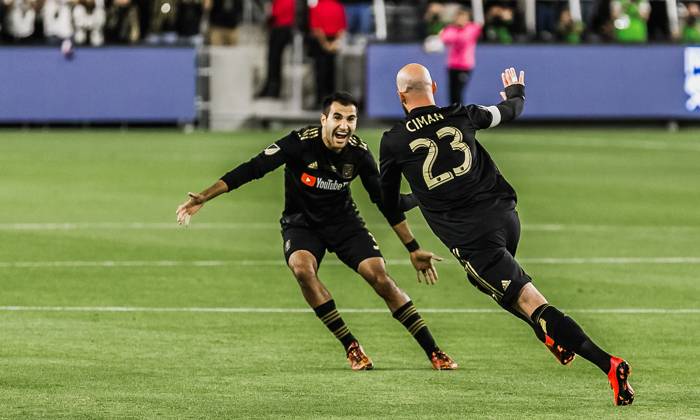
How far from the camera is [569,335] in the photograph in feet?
29.3

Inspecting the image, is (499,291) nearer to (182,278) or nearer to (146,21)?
(182,278)

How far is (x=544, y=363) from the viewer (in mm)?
10648

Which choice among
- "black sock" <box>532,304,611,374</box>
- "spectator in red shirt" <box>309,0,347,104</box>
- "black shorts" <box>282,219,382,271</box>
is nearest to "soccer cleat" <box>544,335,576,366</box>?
"black sock" <box>532,304,611,374</box>

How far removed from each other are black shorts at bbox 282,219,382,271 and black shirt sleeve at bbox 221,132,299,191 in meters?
0.56

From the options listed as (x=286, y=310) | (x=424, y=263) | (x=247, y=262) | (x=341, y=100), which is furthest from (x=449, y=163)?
(x=247, y=262)

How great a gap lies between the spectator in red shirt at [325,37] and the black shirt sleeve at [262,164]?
75.0ft

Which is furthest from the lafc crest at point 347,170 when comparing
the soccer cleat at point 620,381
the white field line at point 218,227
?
the white field line at point 218,227

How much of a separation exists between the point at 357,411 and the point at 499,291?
113cm

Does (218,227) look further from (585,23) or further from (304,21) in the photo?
(585,23)

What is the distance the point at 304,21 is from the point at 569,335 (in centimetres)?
2638

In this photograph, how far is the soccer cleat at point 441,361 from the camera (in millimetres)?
10367

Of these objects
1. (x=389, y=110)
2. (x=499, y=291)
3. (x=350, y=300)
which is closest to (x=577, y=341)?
(x=499, y=291)

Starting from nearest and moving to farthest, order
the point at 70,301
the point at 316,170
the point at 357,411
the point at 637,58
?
the point at 357,411
the point at 316,170
the point at 70,301
the point at 637,58

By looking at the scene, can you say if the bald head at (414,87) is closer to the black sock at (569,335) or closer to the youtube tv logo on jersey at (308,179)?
the youtube tv logo on jersey at (308,179)
